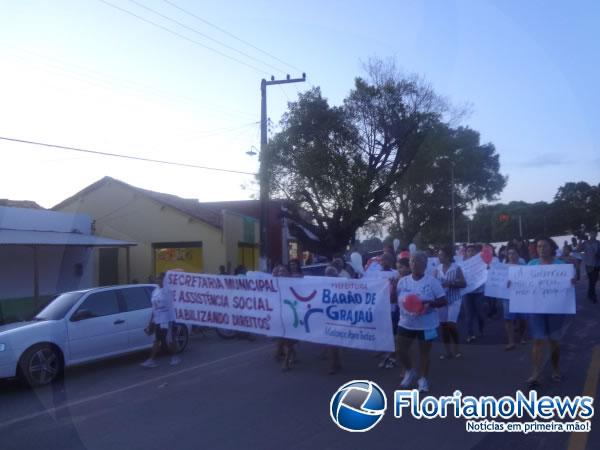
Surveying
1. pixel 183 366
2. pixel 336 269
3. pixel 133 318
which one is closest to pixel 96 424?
pixel 183 366

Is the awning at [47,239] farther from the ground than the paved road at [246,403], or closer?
farther from the ground

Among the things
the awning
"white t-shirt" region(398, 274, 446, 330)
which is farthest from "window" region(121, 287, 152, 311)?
the awning

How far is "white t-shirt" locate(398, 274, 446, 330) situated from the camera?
696 centimetres

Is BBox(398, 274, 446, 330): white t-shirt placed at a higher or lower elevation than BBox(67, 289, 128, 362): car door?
higher

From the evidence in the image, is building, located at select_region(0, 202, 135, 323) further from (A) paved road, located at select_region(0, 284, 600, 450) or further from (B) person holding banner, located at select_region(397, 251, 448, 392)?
(B) person holding banner, located at select_region(397, 251, 448, 392)

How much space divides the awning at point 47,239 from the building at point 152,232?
486 cm

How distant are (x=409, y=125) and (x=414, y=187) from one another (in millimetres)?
10218

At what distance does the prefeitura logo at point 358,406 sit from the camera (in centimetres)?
606

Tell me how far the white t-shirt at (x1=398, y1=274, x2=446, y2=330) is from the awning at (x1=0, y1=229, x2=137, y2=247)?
1286 cm

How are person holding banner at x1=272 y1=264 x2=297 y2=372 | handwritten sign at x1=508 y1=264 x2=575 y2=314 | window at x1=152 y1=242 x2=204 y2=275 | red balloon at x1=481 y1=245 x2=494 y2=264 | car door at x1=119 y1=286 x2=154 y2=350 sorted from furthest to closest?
window at x1=152 y1=242 x2=204 y2=275 → red balloon at x1=481 y1=245 x2=494 y2=264 → car door at x1=119 y1=286 x2=154 y2=350 → person holding banner at x1=272 y1=264 x2=297 y2=372 → handwritten sign at x1=508 y1=264 x2=575 y2=314

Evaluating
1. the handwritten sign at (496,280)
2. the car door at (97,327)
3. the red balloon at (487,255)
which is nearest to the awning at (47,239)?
the car door at (97,327)

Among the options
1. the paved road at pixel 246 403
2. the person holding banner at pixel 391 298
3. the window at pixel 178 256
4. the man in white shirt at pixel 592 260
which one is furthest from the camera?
the window at pixel 178 256

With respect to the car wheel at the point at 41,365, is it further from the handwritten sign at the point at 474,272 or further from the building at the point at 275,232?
the building at the point at 275,232

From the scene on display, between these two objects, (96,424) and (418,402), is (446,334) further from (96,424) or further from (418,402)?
(96,424)
